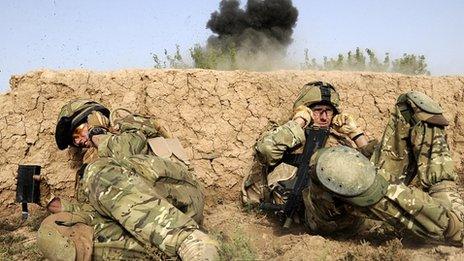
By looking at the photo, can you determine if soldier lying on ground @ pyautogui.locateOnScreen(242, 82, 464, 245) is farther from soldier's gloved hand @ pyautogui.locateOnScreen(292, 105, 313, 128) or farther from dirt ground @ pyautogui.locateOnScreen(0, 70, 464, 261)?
dirt ground @ pyautogui.locateOnScreen(0, 70, 464, 261)

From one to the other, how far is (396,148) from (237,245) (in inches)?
61.3

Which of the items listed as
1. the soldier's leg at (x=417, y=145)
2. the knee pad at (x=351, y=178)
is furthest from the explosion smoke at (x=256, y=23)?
the knee pad at (x=351, y=178)

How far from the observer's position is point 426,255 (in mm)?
3062

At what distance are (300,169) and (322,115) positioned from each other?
25.5 inches

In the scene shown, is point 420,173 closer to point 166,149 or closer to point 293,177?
point 293,177

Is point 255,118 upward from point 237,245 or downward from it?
upward

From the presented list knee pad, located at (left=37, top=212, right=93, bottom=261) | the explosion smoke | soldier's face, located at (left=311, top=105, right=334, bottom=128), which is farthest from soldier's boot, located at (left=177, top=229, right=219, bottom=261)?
→ the explosion smoke

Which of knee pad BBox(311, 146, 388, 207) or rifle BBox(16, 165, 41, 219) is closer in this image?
knee pad BBox(311, 146, 388, 207)

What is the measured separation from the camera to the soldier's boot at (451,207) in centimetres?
300

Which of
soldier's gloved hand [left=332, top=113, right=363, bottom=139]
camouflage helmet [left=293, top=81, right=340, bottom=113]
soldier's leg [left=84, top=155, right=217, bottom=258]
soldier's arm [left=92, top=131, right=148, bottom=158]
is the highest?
camouflage helmet [left=293, top=81, right=340, bottom=113]

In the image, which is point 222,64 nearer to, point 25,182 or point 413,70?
point 413,70

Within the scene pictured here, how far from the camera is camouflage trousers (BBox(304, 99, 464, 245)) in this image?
2.94 m

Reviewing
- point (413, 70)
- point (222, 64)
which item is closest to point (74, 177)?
point (222, 64)

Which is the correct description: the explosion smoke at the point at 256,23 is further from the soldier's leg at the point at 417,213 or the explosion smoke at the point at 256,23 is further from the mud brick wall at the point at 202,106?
the soldier's leg at the point at 417,213
